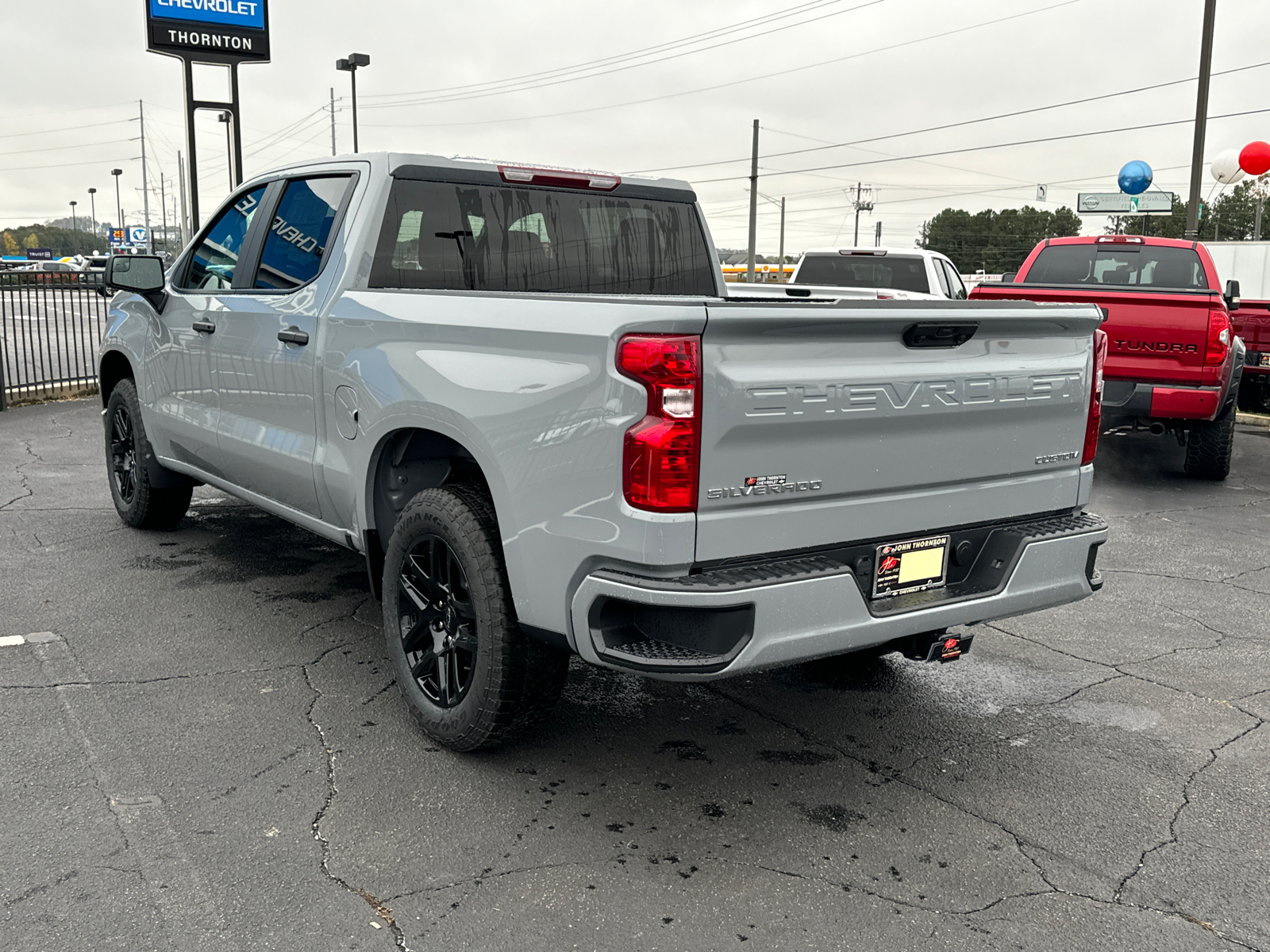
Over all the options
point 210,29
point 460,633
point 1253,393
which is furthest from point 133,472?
point 210,29

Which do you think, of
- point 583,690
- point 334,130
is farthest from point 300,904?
point 334,130

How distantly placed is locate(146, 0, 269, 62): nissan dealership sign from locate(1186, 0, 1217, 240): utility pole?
1679 centimetres

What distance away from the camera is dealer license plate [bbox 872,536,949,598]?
3279 mm

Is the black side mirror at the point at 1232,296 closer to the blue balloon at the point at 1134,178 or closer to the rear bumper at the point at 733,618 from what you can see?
the rear bumper at the point at 733,618

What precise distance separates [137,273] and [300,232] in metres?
1.47

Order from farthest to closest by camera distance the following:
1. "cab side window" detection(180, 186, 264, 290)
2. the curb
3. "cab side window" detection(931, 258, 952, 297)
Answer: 1. the curb
2. "cab side window" detection(931, 258, 952, 297)
3. "cab side window" detection(180, 186, 264, 290)

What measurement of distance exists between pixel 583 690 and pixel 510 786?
880mm

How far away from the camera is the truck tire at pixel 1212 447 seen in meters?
9.08

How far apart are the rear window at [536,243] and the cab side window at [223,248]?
112 cm

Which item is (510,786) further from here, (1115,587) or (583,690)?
(1115,587)

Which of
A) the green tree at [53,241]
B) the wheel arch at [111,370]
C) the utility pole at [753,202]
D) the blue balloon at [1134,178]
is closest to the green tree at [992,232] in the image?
the utility pole at [753,202]

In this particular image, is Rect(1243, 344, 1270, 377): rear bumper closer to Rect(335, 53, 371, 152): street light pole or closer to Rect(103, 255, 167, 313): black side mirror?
Rect(103, 255, 167, 313): black side mirror

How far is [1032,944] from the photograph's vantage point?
2713 millimetres

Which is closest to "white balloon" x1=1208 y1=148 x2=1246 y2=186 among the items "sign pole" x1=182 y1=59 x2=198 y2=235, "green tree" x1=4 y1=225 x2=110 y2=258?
"sign pole" x1=182 y1=59 x2=198 y2=235
